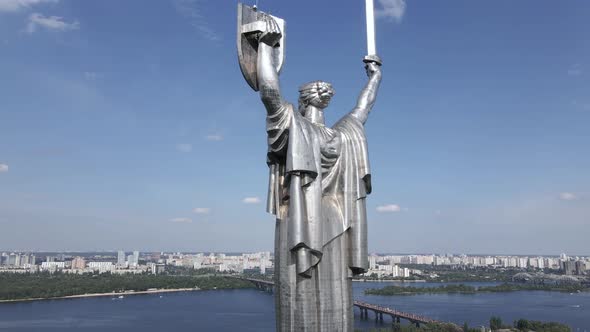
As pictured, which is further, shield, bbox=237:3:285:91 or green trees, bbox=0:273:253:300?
green trees, bbox=0:273:253:300

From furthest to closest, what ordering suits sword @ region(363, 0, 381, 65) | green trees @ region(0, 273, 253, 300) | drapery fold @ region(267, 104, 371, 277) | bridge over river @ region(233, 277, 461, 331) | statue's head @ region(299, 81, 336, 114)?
green trees @ region(0, 273, 253, 300) → bridge over river @ region(233, 277, 461, 331) → sword @ region(363, 0, 381, 65) → statue's head @ region(299, 81, 336, 114) → drapery fold @ region(267, 104, 371, 277)

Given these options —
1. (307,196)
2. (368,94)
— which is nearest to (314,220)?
(307,196)

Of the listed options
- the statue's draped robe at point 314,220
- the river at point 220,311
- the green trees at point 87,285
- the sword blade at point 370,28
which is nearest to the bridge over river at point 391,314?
the river at point 220,311

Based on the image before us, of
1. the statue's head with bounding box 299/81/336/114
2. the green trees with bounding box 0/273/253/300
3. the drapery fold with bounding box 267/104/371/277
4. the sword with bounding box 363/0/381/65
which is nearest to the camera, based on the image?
the drapery fold with bounding box 267/104/371/277

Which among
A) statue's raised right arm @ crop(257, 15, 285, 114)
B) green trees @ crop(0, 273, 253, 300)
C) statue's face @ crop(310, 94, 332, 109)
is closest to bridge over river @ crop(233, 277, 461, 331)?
statue's face @ crop(310, 94, 332, 109)

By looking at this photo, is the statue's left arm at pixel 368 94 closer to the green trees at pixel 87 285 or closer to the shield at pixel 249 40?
the shield at pixel 249 40

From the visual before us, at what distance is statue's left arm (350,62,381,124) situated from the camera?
182 inches

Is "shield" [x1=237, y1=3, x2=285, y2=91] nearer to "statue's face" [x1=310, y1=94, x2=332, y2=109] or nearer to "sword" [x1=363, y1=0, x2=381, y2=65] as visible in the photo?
"statue's face" [x1=310, y1=94, x2=332, y2=109]

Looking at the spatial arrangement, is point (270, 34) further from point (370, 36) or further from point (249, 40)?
point (370, 36)

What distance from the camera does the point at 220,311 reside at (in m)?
39.8

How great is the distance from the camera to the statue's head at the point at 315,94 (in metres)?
4.25

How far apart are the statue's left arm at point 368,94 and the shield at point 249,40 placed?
1056mm

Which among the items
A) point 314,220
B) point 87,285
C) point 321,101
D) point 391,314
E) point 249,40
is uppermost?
point 249,40

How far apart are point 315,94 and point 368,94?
0.74 m
